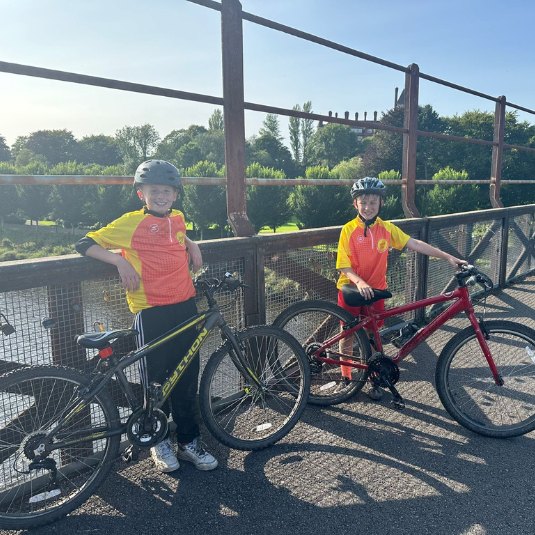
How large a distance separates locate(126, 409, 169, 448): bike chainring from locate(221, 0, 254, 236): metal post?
5.10ft

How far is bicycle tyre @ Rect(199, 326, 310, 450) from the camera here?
314cm

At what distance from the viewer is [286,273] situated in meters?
4.10

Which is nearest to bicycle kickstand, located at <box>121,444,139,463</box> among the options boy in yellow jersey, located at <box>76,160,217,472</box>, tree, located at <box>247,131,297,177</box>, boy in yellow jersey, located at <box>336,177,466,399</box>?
boy in yellow jersey, located at <box>76,160,217,472</box>

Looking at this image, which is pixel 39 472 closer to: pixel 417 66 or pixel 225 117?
pixel 225 117

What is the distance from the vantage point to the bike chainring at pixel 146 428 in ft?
9.29

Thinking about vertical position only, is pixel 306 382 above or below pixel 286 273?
below

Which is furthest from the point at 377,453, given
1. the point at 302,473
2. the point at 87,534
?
the point at 87,534

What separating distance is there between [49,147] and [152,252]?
8495 centimetres

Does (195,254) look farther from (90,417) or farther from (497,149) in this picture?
(497,149)

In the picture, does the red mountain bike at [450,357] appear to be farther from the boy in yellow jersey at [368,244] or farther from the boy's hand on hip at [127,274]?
the boy's hand on hip at [127,274]

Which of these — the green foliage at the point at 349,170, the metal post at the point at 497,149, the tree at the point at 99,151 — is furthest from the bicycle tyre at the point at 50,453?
the tree at the point at 99,151

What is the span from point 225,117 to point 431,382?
2.77 metres

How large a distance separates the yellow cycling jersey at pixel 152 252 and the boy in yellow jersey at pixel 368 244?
1297 millimetres

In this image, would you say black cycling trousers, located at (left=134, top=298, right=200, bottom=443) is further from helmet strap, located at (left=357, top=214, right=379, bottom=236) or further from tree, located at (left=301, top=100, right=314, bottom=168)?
tree, located at (left=301, top=100, right=314, bottom=168)
